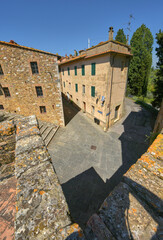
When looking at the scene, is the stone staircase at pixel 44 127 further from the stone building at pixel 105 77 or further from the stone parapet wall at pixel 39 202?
the stone parapet wall at pixel 39 202

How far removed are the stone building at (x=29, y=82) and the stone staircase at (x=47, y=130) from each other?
0.85 m

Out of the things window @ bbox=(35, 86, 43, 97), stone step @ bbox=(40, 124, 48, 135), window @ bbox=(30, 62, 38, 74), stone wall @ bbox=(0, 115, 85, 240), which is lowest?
stone step @ bbox=(40, 124, 48, 135)

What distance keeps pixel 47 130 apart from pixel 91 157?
19.5 ft

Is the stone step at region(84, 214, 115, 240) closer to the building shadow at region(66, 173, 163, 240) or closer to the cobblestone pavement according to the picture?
the building shadow at region(66, 173, 163, 240)

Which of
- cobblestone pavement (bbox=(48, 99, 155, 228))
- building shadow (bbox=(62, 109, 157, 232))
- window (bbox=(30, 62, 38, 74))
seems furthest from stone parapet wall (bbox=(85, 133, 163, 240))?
window (bbox=(30, 62, 38, 74))

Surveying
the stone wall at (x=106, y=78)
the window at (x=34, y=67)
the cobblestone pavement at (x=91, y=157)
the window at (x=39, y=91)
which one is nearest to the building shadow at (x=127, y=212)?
the cobblestone pavement at (x=91, y=157)

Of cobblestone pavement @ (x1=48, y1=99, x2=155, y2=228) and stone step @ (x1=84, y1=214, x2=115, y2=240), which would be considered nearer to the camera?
stone step @ (x1=84, y1=214, x2=115, y2=240)

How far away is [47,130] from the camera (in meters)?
11.7

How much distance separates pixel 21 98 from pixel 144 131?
15100 mm

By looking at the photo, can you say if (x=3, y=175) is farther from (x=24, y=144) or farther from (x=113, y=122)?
(x=113, y=122)

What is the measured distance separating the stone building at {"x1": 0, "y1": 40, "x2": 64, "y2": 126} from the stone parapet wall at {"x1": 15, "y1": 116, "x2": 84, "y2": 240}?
952 centimetres

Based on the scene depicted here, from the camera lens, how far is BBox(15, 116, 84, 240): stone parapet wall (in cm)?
123

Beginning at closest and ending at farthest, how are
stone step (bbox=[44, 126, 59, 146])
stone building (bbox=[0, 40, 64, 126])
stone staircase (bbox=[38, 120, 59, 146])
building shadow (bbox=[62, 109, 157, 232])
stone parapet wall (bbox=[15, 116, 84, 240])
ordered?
stone parapet wall (bbox=[15, 116, 84, 240]), building shadow (bbox=[62, 109, 157, 232]), stone building (bbox=[0, 40, 64, 126]), stone step (bbox=[44, 126, 59, 146]), stone staircase (bbox=[38, 120, 59, 146])

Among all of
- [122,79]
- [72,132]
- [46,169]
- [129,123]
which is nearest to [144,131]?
[129,123]
